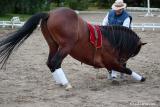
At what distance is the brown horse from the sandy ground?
461 mm

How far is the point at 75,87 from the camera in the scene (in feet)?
26.6

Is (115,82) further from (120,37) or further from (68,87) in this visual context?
(68,87)

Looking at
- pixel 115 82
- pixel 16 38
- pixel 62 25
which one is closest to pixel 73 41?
pixel 62 25

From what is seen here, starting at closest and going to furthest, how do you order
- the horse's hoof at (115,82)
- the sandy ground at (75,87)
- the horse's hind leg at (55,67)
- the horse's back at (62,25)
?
the sandy ground at (75,87), the horse's back at (62,25), the horse's hind leg at (55,67), the horse's hoof at (115,82)

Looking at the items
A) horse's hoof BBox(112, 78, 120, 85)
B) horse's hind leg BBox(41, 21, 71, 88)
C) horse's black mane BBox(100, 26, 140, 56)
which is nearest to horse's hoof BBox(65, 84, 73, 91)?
horse's hind leg BBox(41, 21, 71, 88)

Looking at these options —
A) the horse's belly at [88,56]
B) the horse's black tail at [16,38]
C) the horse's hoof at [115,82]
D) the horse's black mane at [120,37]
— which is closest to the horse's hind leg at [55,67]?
the horse's black tail at [16,38]

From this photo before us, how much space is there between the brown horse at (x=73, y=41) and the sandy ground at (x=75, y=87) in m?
0.46

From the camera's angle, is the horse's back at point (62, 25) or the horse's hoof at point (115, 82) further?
the horse's hoof at point (115, 82)

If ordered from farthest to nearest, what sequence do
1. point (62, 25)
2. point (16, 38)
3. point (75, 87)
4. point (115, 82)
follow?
1. point (115, 82)
2. point (75, 87)
3. point (16, 38)
4. point (62, 25)

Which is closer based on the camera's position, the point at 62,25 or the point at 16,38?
the point at 62,25

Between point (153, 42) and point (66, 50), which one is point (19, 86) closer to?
point (66, 50)

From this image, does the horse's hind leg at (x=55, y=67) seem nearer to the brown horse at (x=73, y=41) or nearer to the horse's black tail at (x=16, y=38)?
the brown horse at (x=73, y=41)

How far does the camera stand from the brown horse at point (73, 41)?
774 centimetres

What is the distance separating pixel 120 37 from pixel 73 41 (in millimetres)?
1058
